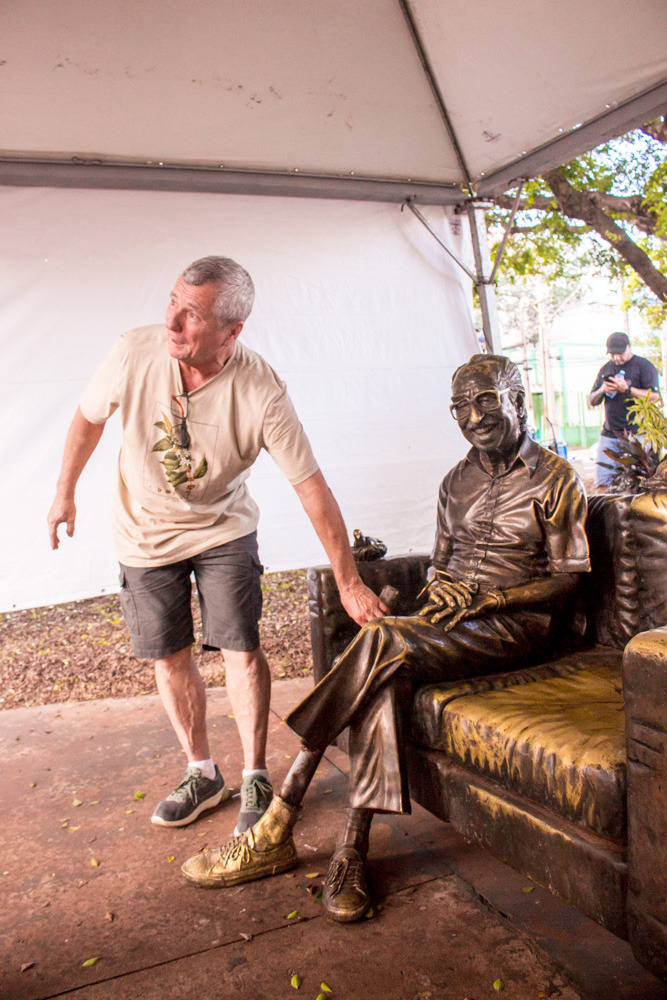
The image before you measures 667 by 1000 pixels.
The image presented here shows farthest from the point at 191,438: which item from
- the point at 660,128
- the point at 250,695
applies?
the point at 660,128

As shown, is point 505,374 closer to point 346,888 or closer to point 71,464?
point 71,464

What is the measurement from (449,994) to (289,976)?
40cm

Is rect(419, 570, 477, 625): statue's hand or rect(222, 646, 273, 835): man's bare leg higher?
rect(419, 570, 477, 625): statue's hand

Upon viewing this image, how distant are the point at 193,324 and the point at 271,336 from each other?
186 centimetres

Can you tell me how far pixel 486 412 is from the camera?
2691 millimetres

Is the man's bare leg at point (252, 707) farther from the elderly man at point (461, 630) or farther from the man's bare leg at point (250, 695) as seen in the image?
the elderly man at point (461, 630)

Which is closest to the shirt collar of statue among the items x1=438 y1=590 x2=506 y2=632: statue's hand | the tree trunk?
x1=438 y1=590 x2=506 y2=632: statue's hand

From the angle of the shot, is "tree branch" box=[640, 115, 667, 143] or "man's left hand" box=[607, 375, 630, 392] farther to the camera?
"tree branch" box=[640, 115, 667, 143]

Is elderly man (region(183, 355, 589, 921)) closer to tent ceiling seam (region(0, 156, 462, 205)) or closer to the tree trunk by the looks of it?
tent ceiling seam (region(0, 156, 462, 205))

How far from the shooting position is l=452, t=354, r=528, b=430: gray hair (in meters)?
2.72

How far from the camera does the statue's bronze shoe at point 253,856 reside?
244cm

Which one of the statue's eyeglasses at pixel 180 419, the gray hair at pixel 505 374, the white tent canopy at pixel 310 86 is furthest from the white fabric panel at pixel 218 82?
the gray hair at pixel 505 374

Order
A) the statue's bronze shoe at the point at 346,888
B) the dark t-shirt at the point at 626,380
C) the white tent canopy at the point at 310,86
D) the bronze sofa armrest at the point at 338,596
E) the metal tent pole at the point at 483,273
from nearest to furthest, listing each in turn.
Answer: the statue's bronze shoe at the point at 346,888 < the bronze sofa armrest at the point at 338,596 < the white tent canopy at the point at 310,86 < the metal tent pole at the point at 483,273 < the dark t-shirt at the point at 626,380

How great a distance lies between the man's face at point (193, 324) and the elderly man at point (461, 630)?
851 millimetres
